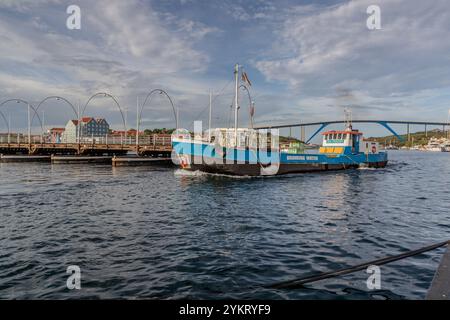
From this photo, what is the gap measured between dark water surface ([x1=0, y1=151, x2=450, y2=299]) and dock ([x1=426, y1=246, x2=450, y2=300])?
3.34 feet

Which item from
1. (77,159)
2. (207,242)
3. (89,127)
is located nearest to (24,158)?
(77,159)

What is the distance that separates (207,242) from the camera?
11516 millimetres

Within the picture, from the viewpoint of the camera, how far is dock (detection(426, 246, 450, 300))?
18.5 feet

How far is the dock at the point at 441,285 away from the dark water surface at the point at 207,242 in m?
1.02

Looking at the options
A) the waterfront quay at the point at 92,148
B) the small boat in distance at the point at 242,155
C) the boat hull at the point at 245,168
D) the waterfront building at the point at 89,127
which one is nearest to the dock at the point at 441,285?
the small boat in distance at the point at 242,155

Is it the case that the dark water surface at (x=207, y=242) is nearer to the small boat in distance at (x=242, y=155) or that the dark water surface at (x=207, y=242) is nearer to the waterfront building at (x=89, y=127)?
the small boat in distance at (x=242, y=155)

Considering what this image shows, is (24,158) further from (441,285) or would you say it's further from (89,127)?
(89,127)

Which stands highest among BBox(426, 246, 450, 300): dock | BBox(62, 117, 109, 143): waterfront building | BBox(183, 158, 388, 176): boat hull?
BBox(62, 117, 109, 143): waterfront building

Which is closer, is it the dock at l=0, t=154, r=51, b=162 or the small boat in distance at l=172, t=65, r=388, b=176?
the small boat in distance at l=172, t=65, r=388, b=176

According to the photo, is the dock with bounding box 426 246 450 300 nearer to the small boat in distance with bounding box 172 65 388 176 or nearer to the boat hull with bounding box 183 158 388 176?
the small boat in distance with bounding box 172 65 388 176

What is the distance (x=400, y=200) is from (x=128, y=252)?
19630 millimetres

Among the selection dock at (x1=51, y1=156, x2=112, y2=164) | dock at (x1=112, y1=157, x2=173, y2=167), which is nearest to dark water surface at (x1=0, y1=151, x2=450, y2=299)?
dock at (x1=112, y1=157, x2=173, y2=167)

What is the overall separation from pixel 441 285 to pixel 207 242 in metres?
7.48

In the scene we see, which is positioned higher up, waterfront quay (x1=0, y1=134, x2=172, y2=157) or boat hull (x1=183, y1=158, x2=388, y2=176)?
waterfront quay (x1=0, y1=134, x2=172, y2=157)
